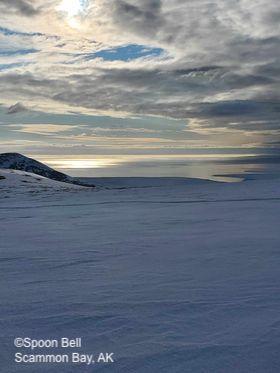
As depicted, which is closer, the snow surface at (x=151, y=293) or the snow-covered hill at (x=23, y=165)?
the snow surface at (x=151, y=293)

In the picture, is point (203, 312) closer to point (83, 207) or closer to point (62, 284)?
point (62, 284)

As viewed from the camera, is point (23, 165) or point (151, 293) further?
point (23, 165)

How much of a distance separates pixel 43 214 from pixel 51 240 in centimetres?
451

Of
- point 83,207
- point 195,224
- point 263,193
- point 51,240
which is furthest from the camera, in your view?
point 263,193

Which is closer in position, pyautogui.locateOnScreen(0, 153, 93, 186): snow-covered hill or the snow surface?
the snow surface

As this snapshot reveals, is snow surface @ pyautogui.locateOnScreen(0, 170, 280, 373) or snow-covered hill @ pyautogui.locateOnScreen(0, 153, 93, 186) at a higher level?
snow-covered hill @ pyautogui.locateOnScreen(0, 153, 93, 186)

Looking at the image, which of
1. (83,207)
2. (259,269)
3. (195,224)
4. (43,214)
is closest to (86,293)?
(259,269)

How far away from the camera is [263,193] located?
50.9 feet

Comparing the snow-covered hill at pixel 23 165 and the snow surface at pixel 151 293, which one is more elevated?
the snow-covered hill at pixel 23 165

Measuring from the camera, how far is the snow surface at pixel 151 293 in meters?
2.83

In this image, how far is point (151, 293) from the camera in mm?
4117

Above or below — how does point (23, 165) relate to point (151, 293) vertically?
above

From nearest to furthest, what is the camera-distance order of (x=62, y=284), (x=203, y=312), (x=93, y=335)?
(x=93, y=335) → (x=203, y=312) → (x=62, y=284)

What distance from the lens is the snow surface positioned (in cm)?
283
